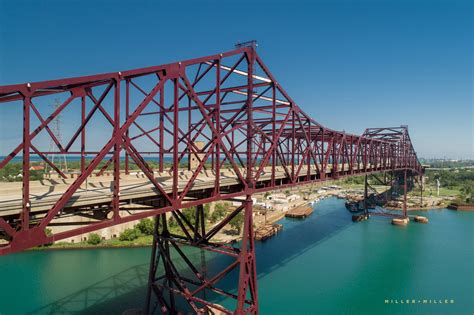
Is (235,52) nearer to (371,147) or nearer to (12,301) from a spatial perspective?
(12,301)

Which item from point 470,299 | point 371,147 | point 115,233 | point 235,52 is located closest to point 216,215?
point 115,233

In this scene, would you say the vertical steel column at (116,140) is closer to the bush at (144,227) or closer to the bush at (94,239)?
the bush at (94,239)

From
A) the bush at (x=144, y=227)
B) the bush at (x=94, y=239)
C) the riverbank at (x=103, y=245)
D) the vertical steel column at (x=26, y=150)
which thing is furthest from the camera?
the bush at (x=144, y=227)

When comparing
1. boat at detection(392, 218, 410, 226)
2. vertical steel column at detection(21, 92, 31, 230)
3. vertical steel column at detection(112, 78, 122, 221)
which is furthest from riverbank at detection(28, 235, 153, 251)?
boat at detection(392, 218, 410, 226)

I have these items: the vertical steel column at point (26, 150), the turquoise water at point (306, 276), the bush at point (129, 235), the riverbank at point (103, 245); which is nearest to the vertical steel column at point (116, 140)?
the vertical steel column at point (26, 150)

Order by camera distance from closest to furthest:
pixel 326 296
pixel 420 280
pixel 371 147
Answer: pixel 326 296, pixel 420 280, pixel 371 147

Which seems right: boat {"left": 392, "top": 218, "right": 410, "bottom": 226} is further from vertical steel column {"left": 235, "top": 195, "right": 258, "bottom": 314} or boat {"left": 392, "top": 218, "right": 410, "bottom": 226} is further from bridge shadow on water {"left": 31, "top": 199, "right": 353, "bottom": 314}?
vertical steel column {"left": 235, "top": 195, "right": 258, "bottom": 314}

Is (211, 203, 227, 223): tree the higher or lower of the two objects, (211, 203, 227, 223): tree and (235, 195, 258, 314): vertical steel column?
the lower
